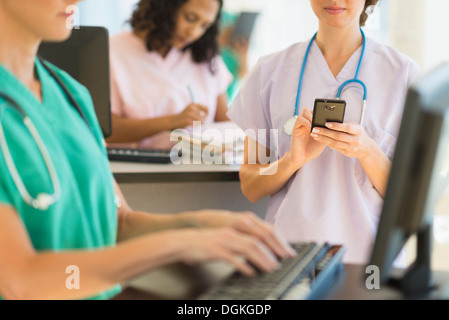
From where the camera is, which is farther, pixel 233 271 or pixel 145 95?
pixel 145 95

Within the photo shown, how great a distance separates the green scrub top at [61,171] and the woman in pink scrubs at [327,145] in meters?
0.32

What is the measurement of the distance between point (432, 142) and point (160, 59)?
1.22 meters

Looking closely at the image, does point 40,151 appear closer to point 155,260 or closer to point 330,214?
point 155,260

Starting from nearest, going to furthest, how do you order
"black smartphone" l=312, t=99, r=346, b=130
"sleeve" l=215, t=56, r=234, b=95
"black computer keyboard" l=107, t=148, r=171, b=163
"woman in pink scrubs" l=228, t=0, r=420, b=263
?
1. "black smartphone" l=312, t=99, r=346, b=130
2. "woman in pink scrubs" l=228, t=0, r=420, b=263
3. "black computer keyboard" l=107, t=148, r=171, b=163
4. "sleeve" l=215, t=56, r=234, b=95

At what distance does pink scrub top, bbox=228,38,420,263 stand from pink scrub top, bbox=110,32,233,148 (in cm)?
68

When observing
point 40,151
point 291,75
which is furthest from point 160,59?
point 40,151

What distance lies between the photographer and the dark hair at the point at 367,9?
2.73 ft

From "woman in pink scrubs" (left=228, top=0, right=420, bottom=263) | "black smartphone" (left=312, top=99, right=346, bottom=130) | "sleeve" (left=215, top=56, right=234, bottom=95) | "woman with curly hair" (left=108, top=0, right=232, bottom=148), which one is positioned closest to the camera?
"black smartphone" (left=312, top=99, right=346, bottom=130)

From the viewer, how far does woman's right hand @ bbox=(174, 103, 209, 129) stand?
4.40ft

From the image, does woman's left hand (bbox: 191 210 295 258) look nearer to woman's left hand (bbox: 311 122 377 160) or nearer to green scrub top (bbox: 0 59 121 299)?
green scrub top (bbox: 0 59 121 299)

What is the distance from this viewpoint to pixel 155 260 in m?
0.41

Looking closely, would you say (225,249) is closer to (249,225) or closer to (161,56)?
(249,225)

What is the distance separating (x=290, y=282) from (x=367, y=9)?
0.54 metres

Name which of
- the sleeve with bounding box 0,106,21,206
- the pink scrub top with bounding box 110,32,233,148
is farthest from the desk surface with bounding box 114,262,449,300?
the pink scrub top with bounding box 110,32,233,148
